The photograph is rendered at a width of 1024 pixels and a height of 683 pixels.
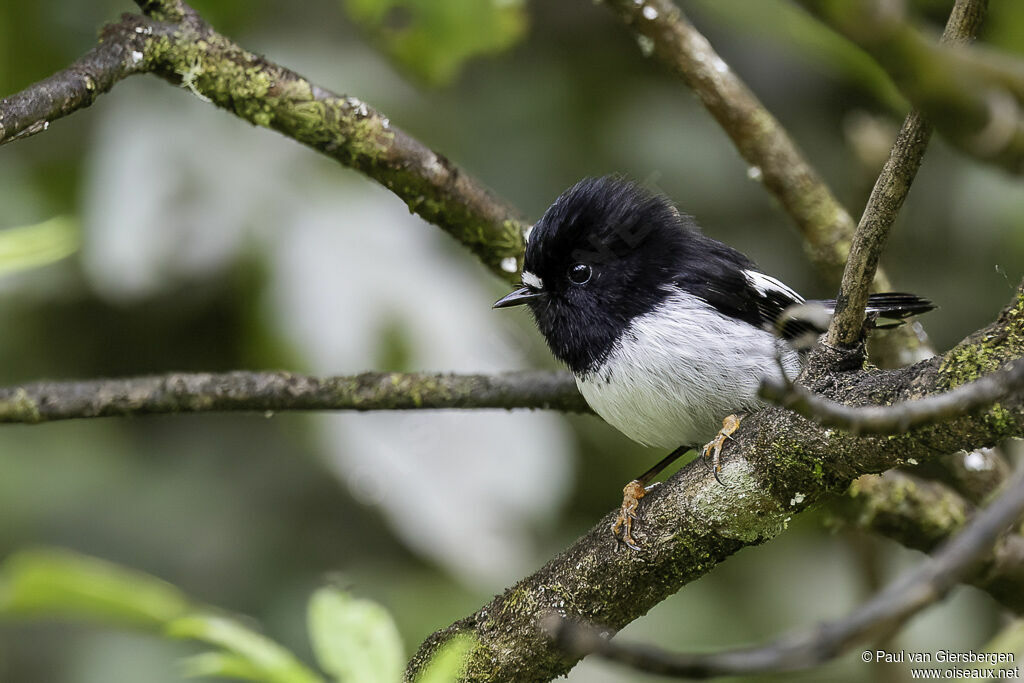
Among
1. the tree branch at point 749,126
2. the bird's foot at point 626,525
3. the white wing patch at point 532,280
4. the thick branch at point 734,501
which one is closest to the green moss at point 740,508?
the thick branch at point 734,501

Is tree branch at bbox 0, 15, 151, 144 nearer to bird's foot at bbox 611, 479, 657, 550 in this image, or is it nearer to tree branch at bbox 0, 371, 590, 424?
tree branch at bbox 0, 371, 590, 424

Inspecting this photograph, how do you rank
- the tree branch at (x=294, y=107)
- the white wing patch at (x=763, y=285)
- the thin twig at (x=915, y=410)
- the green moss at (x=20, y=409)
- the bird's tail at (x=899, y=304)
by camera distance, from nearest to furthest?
the thin twig at (x=915, y=410) < the tree branch at (x=294, y=107) < the green moss at (x=20, y=409) < the bird's tail at (x=899, y=304) < the white wing patch at (x=763, y=285)

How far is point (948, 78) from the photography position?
32.5 inches

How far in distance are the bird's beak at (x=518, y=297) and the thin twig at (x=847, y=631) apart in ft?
6.01

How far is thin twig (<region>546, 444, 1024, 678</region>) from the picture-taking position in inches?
27.4

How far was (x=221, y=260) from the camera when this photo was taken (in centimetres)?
322

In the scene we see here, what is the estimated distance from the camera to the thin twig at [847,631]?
2.28 ft

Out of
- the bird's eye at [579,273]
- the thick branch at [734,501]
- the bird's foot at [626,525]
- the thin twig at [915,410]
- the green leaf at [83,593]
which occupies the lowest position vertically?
the thin twig at [915,410]

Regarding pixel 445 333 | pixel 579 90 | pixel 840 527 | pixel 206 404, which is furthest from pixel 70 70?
pixel 579 90

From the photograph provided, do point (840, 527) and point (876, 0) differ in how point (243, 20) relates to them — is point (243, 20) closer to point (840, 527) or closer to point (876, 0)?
point (840, 527)

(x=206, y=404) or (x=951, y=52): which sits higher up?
(x=206, y=404)

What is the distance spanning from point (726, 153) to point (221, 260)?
7.28 ft

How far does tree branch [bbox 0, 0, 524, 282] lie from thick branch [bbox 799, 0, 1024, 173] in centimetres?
139

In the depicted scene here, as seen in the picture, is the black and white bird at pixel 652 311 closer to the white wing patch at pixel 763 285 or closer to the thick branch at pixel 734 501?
the white wing patch at pixel 763 285
